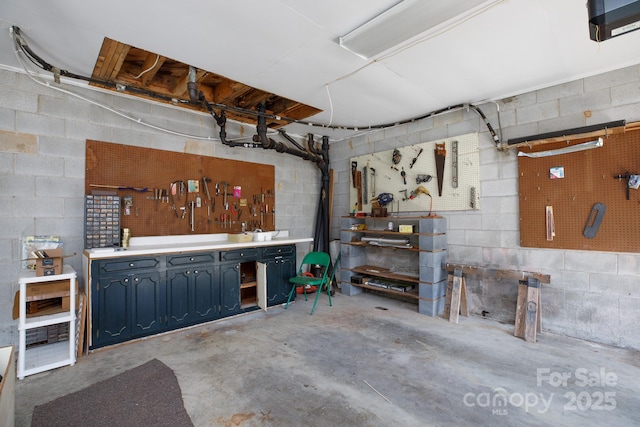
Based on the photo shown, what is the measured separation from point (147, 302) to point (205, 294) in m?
0.57

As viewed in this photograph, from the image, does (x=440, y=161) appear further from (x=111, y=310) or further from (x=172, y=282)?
(x=111, y=310)

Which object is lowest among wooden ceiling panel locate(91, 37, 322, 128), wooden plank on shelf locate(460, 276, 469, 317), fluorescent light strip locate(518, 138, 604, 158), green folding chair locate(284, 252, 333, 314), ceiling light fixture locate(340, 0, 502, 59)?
wooden plank on shelf locate(460, 276, 469, 317)

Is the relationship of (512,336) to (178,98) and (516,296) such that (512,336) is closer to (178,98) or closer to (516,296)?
(516,296)

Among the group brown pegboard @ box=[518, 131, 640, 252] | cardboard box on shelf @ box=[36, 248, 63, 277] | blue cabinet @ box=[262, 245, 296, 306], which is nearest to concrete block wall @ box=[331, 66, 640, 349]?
brown pegboard @ box=[518, 131, 640, 252]

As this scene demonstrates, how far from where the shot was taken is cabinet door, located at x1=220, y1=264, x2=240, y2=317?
3.41 m

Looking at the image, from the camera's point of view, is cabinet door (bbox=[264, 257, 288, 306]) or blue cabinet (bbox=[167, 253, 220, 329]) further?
cabinet door (bbox=[264, 257, 288, 306])

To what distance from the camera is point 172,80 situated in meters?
3.33

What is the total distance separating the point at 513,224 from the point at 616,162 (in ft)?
3.31

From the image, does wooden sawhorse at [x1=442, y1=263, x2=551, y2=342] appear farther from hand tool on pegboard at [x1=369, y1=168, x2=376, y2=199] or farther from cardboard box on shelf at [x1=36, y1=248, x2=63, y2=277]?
cardboard box on shelf at [x1=36, y1=248, x2=63, y2=277]

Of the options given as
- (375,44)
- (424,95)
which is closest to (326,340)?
(375,44)

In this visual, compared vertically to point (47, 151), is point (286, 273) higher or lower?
lower

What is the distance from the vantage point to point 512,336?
297 cm

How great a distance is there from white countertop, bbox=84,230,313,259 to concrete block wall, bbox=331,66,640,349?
2.36 metres

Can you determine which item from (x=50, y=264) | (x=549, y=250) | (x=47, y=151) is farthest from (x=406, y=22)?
(x=47, y=151)
